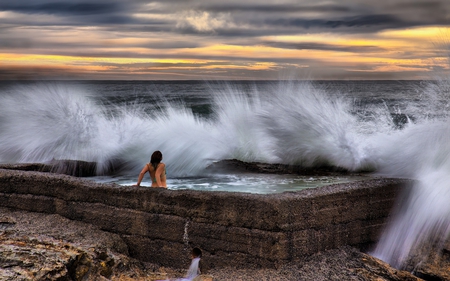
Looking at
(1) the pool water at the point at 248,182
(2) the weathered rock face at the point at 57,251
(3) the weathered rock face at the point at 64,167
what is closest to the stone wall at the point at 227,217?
(2) the weathered rock face at the point at 57,251

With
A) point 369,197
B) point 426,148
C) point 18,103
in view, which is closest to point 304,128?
point 426,148

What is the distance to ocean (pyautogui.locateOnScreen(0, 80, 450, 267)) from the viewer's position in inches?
282

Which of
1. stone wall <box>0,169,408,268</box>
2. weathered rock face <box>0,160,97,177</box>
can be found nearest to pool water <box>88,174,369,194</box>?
weathered rock face <box>0,160,97,177</box>

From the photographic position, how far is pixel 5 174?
546cm

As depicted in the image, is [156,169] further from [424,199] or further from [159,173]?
[424,199]

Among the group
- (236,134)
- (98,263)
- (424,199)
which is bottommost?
(98,263)

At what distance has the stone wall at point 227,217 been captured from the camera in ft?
13.8

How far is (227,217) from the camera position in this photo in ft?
14.3

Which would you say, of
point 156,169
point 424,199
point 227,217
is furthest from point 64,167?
point 424,199

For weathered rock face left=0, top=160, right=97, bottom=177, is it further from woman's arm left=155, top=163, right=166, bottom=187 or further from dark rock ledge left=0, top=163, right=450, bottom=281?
woman's arm left=155, top=163, right=166, bottom=187

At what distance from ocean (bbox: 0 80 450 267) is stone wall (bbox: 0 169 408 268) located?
1.76m

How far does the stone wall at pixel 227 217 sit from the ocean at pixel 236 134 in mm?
1757

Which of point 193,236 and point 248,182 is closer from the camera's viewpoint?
point 193,236

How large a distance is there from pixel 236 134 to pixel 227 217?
5294 mm
